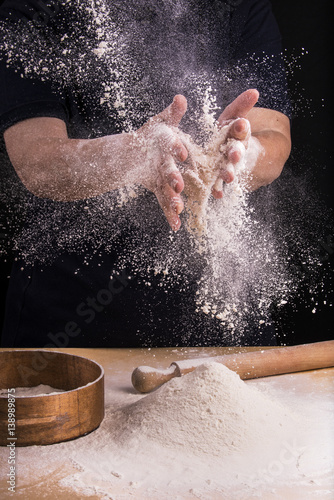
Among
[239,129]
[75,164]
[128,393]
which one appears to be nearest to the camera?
[128,393]

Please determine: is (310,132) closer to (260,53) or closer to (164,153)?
(260,53)

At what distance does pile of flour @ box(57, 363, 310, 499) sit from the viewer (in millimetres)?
594

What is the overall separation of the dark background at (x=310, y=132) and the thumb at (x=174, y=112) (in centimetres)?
40

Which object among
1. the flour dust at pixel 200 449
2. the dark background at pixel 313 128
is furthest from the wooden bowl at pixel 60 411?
the dark background at pixel 313 128

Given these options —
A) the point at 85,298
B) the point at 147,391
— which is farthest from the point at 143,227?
the point at 147,391

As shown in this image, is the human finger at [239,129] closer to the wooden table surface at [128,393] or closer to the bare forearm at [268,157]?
the bare forearm at [268,157]

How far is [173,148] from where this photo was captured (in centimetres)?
104

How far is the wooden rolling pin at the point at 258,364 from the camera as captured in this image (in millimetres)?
872

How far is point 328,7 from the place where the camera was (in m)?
1.28

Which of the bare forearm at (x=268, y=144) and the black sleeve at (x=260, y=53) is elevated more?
the black sleeve at (x=260, y=53)

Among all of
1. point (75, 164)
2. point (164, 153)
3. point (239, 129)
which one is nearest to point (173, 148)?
point (164, 153)

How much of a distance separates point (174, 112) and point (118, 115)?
0.83 ft

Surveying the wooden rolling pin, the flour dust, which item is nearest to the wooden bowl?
the flour dust

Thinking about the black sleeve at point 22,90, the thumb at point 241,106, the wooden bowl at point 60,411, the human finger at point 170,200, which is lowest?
the wooden bowl at point 60,411
